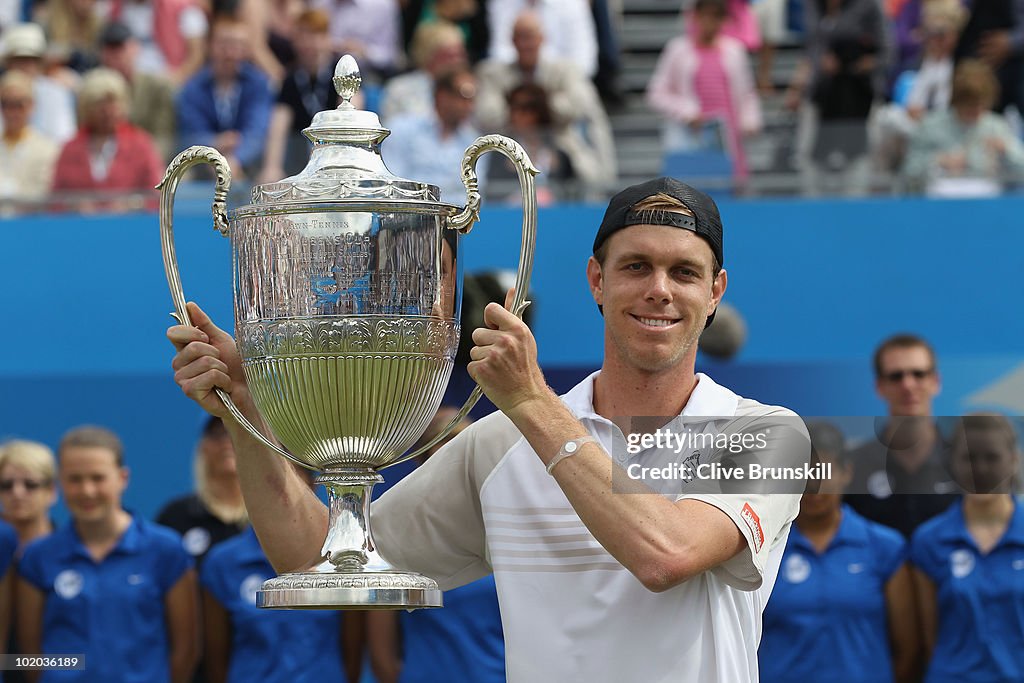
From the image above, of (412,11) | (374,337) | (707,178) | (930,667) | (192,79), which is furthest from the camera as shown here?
(412,11)

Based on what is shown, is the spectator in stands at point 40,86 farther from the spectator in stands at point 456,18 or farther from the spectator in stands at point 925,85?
the spectator in stands at point 925,85

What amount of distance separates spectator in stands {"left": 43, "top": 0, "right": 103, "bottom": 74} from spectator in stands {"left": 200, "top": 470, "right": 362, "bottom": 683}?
4453 millimetres

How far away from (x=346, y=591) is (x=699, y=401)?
2.22 feet

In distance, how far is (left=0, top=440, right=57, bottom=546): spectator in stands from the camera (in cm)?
588

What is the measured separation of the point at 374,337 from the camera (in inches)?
111

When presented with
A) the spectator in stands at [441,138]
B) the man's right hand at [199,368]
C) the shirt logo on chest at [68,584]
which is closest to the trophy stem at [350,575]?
the man's right hand at [199,368]

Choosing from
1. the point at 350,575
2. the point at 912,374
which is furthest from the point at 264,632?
the point at 350,575

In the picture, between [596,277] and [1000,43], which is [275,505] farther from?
[1000,43]

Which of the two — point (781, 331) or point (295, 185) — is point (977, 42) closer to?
point (781, 331)

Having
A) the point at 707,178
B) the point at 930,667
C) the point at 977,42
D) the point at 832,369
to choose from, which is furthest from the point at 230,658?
the point at 977,42

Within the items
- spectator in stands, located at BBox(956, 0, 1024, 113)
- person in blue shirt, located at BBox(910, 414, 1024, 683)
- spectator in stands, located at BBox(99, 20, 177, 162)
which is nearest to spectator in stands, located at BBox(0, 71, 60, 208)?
spectator in stands, located at BBox(99, 20, 177, 162)

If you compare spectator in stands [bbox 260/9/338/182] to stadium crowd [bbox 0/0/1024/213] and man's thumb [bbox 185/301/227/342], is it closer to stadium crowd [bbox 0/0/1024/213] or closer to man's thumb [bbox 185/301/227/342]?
stadium crowd [bbox 0/0/1024/213]

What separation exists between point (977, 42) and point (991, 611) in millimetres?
3497

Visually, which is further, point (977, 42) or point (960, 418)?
point (977, 42)
